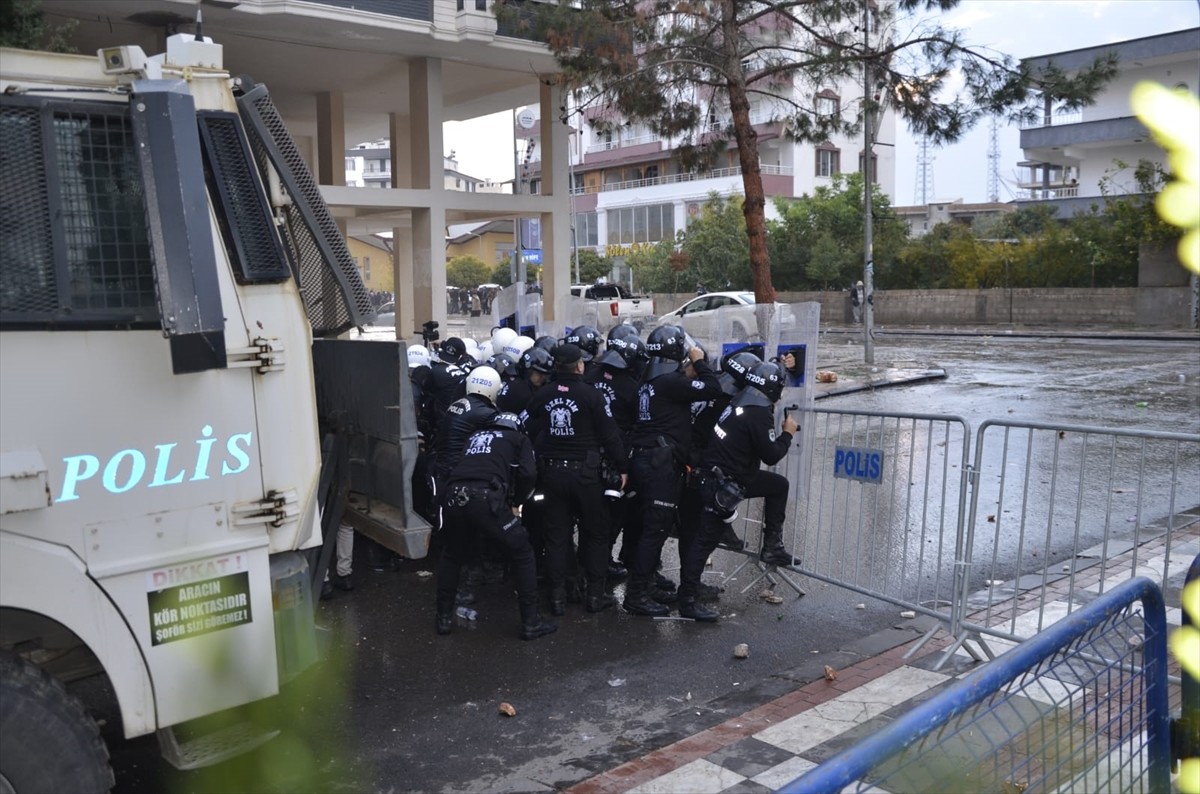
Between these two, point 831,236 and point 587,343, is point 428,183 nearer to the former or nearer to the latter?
point 587,343

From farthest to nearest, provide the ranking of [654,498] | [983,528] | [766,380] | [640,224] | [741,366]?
[640,224]
[983,528]
[654,498]
[741,366]
[766,380]

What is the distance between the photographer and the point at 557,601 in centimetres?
717

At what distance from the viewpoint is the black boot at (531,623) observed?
22.0 ft

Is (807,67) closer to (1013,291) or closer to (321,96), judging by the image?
(321,96)

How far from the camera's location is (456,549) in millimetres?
6637

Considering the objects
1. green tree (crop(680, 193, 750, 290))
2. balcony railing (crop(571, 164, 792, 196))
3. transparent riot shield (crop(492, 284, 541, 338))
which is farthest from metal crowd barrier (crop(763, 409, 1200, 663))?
balcony railing (crop(571, 164, 792, 196))

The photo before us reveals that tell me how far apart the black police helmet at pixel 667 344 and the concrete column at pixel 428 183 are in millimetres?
11550

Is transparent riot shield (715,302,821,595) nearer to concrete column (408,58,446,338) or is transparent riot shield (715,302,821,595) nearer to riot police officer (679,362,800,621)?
riot police officer (679,362,800,621)

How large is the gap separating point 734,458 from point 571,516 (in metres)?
1.23

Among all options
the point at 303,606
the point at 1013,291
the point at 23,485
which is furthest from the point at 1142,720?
the point at 1013,291

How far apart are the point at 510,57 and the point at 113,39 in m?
6.54

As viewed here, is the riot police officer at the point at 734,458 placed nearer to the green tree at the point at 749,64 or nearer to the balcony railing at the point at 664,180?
the green tree at the point at 749,64

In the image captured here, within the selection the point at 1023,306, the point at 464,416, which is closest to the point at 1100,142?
the point at 1023,306

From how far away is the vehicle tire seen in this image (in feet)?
10.7
